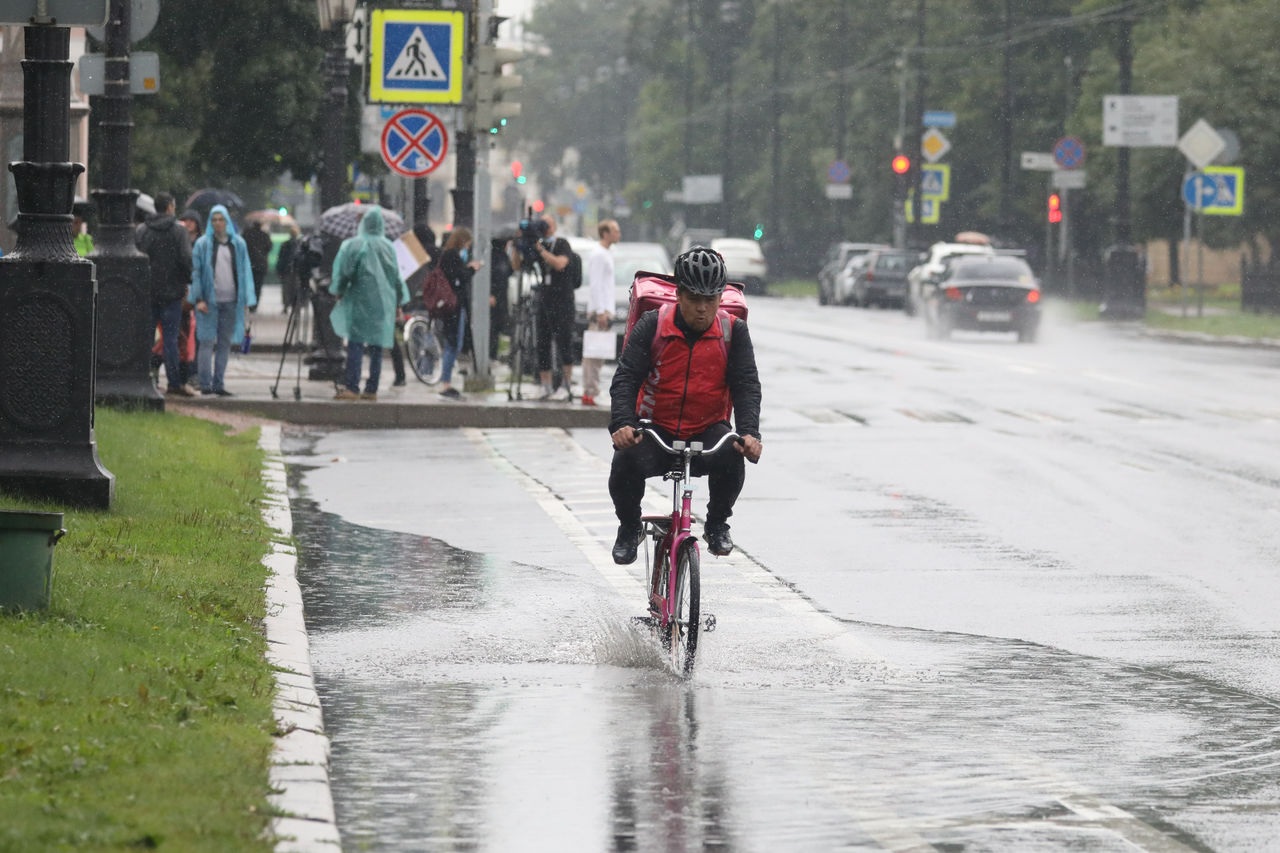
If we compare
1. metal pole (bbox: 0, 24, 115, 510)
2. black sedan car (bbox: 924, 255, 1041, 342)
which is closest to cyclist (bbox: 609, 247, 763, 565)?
metal pole (bbox: 0, 24, 115, 510)

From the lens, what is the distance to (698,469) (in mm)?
9422

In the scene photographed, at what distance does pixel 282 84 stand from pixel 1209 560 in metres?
28.0

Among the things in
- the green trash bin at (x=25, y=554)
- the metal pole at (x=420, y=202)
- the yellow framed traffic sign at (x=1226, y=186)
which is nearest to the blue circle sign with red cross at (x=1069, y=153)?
the yellow framed traffic sign at (x=1226, y=186)

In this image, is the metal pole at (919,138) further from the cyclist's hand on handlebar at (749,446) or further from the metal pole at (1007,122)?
the cyclist's hand on handlebar at (749,446)

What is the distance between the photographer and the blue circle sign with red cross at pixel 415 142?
81.5 feet

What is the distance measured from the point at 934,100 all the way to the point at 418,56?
191 feet

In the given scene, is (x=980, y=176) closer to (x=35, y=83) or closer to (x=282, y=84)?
(x=282, y=84)

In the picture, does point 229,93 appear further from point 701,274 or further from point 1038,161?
point 701,274

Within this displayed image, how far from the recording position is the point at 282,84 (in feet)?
127

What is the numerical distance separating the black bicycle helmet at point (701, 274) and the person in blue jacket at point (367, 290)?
1330 centimetres

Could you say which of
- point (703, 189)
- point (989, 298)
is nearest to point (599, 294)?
point (989, 298)

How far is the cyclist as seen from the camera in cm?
918

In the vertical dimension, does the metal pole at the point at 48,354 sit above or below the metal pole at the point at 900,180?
below

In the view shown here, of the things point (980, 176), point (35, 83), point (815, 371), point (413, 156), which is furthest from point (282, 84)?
point (980, 176)
